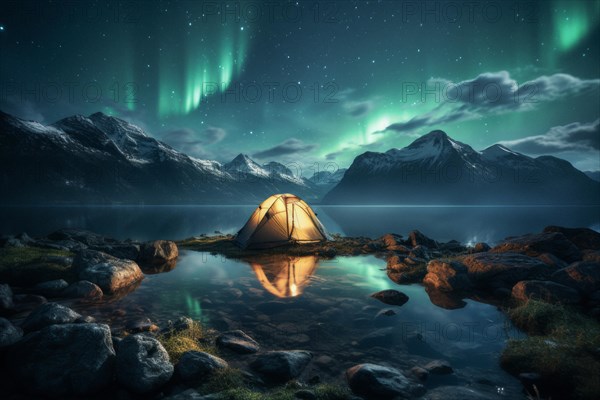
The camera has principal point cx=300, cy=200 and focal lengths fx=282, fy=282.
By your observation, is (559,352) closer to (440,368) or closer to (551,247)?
(440,368)

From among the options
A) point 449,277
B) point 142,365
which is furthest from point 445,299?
point 142,365

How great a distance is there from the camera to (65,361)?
4.99 meters

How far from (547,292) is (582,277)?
165 cm

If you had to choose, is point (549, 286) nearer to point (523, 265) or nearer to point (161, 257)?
point (523, 265)

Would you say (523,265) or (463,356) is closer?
(463,356)

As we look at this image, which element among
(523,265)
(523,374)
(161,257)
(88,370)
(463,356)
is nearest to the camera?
(88,370)

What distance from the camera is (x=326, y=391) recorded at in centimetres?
495

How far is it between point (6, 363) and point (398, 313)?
9.52 meters

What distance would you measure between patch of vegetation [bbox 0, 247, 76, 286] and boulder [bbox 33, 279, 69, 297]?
2.71 ft

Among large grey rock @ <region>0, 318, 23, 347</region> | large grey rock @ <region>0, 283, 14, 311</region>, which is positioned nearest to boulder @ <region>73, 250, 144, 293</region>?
large grey rock @ <region>0, 283, 14, 311</region>

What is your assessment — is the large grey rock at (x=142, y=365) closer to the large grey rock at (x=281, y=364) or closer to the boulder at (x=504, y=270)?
the large grey rock at (x=281, y=364)

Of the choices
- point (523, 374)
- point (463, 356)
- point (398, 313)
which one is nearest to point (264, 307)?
point (398, 313)

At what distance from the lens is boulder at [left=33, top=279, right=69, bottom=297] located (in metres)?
10.3

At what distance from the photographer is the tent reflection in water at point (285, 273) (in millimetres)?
11555
